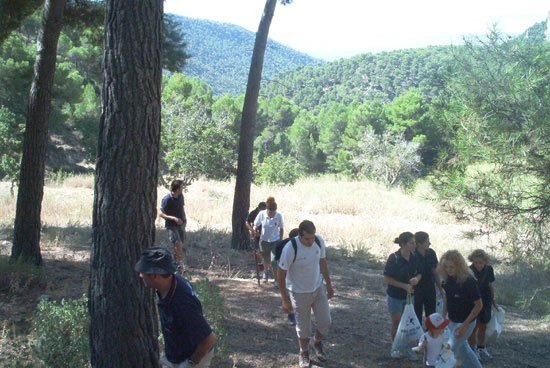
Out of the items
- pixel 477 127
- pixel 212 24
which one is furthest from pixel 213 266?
pixel 212 24

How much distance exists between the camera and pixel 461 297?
19.4 feet

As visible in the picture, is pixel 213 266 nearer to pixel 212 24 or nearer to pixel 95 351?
pixel 95 351

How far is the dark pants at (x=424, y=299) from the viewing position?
6.88m

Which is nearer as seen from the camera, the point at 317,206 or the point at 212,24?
the point at 317,206

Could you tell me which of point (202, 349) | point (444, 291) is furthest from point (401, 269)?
point (202, 349)

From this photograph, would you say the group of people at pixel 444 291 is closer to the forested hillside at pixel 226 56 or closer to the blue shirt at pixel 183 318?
the blue shirt at pixel 183 318

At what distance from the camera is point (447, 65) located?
1227 cm

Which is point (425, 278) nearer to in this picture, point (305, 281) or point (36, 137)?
point (305, 281)

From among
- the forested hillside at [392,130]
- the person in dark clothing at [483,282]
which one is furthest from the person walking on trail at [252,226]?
the person in dark clothing at [483,282]

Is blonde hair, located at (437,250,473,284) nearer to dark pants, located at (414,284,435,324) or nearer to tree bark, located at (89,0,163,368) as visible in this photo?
dark pants, located at (414,284,435,324)

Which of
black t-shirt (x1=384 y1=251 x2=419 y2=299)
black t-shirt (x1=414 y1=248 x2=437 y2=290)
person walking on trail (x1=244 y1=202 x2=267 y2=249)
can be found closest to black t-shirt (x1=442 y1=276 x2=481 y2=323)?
black t-shirt (x1=384 y1=251 x2=419 y2=299)

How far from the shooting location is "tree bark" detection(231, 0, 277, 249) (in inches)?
532

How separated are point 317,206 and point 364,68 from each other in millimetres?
96700

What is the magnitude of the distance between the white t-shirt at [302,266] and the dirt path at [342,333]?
92 cm
